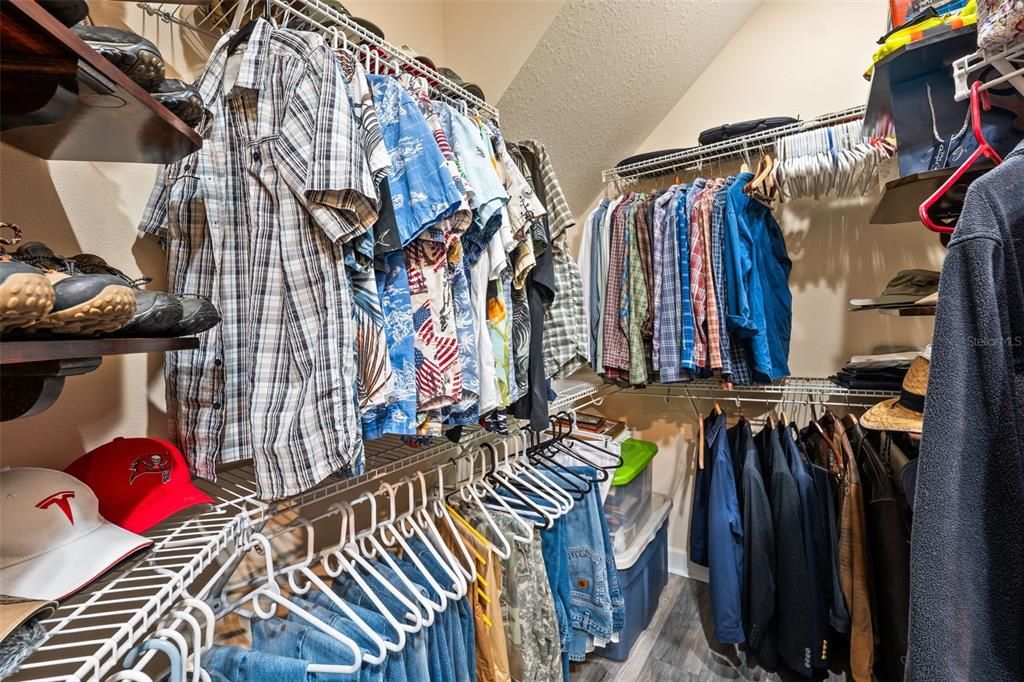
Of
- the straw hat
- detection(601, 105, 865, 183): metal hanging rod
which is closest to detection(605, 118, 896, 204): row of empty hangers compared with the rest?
detection(601, 105, 865, 183): metal hanging rod

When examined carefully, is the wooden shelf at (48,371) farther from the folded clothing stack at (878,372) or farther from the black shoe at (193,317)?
the folded clothing stack at (878,372)

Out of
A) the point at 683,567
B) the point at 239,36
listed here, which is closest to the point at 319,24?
the point at 239,36

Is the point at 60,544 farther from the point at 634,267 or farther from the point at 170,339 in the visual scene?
the point at 634,267

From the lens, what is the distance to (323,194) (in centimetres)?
73

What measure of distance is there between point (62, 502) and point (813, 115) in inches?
101

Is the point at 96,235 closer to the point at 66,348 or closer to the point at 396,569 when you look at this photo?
the point at 66,348

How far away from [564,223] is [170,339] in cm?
105

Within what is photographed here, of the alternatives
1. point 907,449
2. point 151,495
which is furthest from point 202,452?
point 907,449

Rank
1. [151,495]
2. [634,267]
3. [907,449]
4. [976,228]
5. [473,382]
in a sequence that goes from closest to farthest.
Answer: [976,228] → [151,495] → [473,382] → [907,449] → [634,267]

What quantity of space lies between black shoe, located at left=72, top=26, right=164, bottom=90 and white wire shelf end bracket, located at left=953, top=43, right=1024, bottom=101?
1.15m

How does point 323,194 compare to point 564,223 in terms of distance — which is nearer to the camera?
point 323,194

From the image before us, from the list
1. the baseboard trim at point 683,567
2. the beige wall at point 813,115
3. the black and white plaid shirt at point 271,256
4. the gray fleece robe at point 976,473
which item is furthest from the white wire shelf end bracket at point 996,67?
the baseboard trim at point 683,567

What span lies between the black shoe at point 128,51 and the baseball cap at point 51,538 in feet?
1.63

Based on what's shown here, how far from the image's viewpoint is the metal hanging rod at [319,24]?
873 mm
